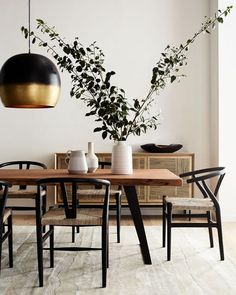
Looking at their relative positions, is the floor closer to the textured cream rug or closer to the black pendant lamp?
the textured cream rug

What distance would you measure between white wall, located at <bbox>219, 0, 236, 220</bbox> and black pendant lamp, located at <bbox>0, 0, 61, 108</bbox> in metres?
3.04

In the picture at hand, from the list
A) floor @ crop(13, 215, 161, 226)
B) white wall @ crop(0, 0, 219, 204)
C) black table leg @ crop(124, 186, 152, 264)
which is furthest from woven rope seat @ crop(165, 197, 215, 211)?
white wall @ crop(0, 0, 219, 204)

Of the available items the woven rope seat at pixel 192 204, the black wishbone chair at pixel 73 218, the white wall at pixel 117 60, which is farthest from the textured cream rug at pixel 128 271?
the white wall at pixel 117 60

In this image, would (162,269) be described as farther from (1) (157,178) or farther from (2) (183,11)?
(2) (183,11)

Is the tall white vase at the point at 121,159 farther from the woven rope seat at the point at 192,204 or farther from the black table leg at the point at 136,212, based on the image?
the woven rope seat at the point at 192,204

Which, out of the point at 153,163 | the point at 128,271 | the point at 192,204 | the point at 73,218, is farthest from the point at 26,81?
the point at 153,163

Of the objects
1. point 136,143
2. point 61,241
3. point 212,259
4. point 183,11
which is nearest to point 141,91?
point 136,143

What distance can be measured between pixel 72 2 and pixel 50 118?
1.49m

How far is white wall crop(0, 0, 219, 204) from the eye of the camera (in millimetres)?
5930

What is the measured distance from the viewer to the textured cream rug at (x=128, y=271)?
3.03 metres

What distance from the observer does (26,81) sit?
3.02 meters

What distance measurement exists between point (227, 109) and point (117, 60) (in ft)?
4.95

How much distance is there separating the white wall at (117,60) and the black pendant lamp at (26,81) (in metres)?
2.85

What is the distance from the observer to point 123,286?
3.08 m
